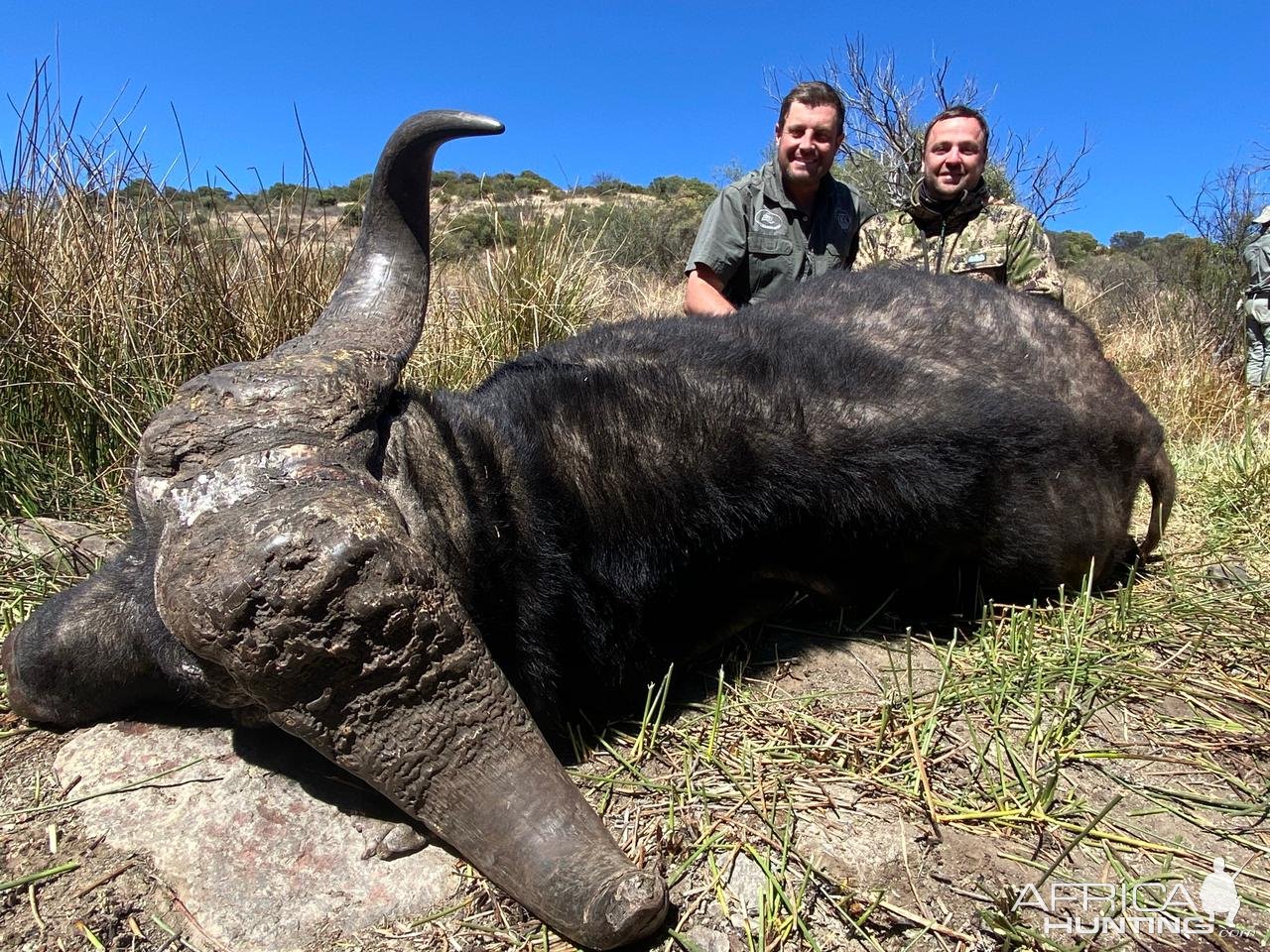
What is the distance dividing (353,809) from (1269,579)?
3470mm

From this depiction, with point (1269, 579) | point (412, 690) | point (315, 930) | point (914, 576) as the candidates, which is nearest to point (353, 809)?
point (315, 930)

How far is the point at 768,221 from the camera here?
5.53 m

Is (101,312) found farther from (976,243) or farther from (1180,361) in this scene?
(1180,361)

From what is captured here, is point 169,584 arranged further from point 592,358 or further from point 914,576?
point 914,576

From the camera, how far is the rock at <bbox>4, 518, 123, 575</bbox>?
321 centimetres

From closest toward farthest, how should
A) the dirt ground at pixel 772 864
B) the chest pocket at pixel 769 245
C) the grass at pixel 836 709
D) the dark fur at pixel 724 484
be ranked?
the dirt ground at pixel 772 864 < the grass at pixel 836 709 < the dark fur at pixel 724 484 < the chest pocket at pixel 769 245

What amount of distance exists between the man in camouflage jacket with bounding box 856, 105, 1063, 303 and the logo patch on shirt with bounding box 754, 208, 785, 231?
67 centimetres

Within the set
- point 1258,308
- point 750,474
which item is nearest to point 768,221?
Answer: point 750,474

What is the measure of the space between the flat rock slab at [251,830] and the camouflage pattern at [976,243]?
14.2ft

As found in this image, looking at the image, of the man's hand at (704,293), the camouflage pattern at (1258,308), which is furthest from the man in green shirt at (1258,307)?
the man's hand at (704,293)

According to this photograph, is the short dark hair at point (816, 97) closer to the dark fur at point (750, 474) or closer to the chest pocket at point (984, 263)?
the chest pocket at point (984, 263)

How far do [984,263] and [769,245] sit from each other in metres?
1.28

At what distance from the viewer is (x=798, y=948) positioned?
1.77 m

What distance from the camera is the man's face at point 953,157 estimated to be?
202 inches
